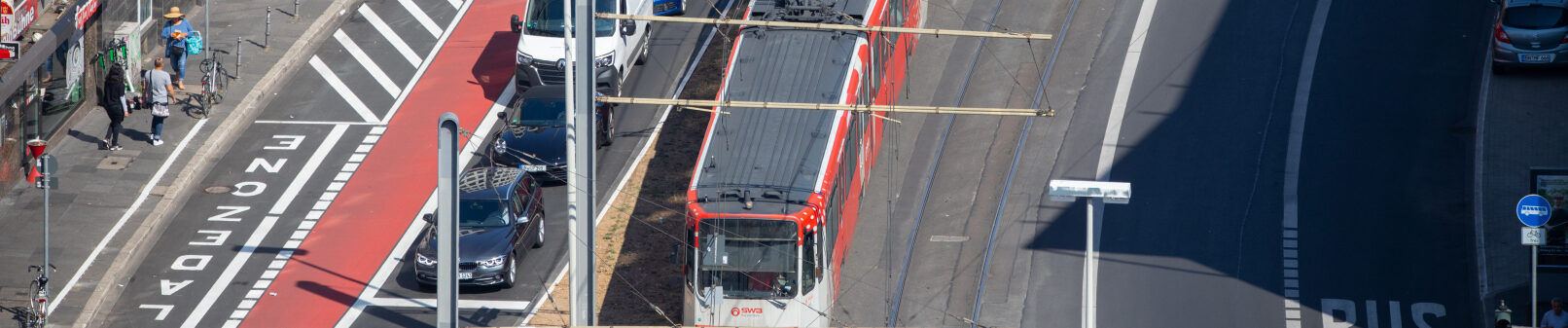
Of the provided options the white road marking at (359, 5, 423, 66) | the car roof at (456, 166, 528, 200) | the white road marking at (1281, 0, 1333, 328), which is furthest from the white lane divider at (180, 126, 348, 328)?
the white road marking at (1281, 0, 1333, 328)

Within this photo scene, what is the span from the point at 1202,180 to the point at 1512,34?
27.8 feet

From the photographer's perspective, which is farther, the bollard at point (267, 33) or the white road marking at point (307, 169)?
the bollard at point (267, 33)

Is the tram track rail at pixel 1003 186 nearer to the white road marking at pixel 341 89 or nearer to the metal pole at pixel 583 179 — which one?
the metal pole at pixel 583 179

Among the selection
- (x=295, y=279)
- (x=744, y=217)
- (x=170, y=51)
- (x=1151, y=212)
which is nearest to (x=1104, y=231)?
(x=1151, y=212)

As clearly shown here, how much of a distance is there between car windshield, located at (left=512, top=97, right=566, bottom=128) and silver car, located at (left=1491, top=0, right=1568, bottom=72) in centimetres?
2051

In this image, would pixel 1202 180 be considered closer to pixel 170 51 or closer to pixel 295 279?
pixel 295 279

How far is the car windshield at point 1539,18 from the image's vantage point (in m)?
37.8

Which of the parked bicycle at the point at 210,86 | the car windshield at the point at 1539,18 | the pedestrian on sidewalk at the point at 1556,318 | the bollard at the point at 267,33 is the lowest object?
the pedestrian on sidewalk at the point at 1556,318

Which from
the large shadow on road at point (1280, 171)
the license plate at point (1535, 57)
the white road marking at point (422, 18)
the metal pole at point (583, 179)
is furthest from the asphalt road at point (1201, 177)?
the white road marking at point (422, 18)

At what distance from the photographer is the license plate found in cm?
3766

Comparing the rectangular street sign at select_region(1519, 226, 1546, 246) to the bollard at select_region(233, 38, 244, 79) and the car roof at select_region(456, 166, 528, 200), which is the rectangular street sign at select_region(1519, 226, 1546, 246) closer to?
the car roof at select_region(456, 166, 528, 200)

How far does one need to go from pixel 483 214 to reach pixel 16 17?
11.1 m

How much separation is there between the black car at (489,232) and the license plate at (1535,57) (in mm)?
21713

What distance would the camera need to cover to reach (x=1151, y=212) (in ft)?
111
